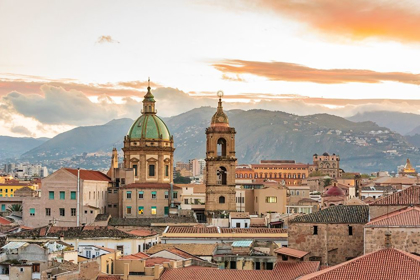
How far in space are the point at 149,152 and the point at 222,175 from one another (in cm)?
1043

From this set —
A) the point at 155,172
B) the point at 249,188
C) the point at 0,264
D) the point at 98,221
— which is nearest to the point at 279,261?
the point at 0,264

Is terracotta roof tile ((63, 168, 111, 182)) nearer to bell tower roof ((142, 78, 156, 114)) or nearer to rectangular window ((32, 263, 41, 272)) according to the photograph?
bell tower roof ((142, 78, 156, 114))

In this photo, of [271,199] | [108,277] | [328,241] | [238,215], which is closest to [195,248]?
[328,241]

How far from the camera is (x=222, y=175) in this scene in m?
108

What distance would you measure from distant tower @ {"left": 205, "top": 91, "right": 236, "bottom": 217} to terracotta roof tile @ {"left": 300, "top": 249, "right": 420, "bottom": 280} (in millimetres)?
61457

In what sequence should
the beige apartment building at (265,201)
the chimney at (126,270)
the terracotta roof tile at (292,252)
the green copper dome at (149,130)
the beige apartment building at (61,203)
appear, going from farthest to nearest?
the beige apartment building at (265,201), the green copper dome at (149,130), the beige apartment building at (61,203), the terracotta roof tile at (292,252), the chimney at (126,270)

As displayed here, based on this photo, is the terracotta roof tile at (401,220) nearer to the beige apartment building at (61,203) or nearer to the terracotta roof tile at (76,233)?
the terracotta roof tile at (76,233)

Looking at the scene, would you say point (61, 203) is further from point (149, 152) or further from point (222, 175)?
point (222, 175)

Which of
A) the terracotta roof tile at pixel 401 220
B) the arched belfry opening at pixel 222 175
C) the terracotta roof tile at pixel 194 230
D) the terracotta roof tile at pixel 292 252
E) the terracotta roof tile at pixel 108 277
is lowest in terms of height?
the terracotta roof tile at pixel 108 277

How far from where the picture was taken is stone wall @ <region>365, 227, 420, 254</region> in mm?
52781

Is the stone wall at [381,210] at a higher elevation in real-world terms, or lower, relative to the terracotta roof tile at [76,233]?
higher

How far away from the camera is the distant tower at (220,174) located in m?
106

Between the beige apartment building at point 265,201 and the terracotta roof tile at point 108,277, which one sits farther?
the beige apartment building at point 265,201

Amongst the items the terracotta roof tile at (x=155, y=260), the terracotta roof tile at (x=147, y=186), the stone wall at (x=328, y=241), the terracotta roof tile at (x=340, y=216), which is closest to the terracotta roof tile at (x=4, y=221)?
the terracotta roof tile at (x=147, y=186)
